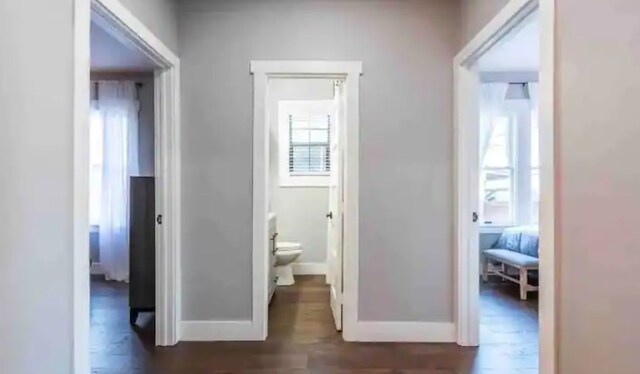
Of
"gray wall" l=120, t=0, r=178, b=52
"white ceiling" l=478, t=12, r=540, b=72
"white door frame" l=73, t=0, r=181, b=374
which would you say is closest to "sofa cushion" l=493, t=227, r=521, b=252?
"white ceiling" l=478, t=12, r=540, b=72

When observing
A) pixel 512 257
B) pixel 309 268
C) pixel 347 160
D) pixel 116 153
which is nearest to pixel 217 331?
pixel 347 160

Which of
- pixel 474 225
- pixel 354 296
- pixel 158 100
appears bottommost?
Result: pixel 354 296

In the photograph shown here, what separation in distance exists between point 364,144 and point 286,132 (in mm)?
2865

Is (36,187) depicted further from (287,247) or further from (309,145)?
(309,145)

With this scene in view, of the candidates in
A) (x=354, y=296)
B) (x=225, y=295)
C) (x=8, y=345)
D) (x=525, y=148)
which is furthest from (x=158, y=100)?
(x=525, y=148)

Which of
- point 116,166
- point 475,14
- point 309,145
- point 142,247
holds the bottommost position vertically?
point 142,247

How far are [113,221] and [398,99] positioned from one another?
409 cm

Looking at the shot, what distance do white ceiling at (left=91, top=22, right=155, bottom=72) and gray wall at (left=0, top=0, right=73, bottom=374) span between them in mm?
2168

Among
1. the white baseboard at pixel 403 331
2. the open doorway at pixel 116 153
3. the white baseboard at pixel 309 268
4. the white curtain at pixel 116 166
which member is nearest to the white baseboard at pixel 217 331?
the white baseboard at pixel 403 331

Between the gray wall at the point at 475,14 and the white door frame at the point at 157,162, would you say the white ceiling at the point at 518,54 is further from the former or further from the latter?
the white door frame at the point at 157,162

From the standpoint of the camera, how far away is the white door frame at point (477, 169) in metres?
2.12

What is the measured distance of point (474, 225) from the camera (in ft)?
12.1

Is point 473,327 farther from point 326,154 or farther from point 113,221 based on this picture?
point 113,221

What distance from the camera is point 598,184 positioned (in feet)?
6.03
